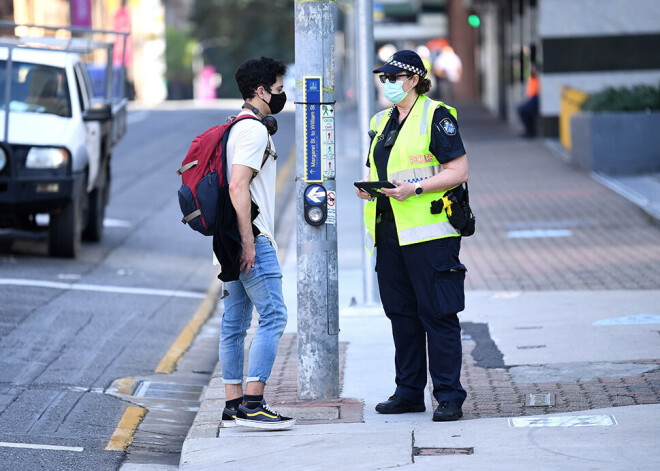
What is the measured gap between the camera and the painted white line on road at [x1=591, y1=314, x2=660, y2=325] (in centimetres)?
898

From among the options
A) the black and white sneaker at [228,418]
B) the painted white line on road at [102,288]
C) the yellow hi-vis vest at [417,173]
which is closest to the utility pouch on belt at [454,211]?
the yellow hi-vis vest at [417,173]

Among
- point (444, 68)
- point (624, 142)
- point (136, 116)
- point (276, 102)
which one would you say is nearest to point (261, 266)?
point (276, 102)

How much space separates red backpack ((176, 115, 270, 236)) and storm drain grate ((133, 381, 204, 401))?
225 centimetres

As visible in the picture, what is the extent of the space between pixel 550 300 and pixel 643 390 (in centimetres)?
357

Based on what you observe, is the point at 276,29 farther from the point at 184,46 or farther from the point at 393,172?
the point at 393,172

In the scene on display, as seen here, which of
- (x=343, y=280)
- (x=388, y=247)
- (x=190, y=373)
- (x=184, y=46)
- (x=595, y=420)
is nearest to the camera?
(x=595, y=420)

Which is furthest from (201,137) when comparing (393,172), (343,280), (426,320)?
(343,280)

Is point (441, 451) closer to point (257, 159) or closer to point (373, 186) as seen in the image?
point (373, 186)

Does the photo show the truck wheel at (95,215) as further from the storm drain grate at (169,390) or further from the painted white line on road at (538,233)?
the storm drain grate at (169,390)

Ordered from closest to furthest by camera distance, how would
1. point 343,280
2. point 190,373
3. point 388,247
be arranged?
point 388,247
point 190,373
point 343,280

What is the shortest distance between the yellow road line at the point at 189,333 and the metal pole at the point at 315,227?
2.28 metres

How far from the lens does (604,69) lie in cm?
2755

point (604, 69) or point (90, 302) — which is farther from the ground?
point (604, 69)

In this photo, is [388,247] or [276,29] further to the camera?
[276,29]
